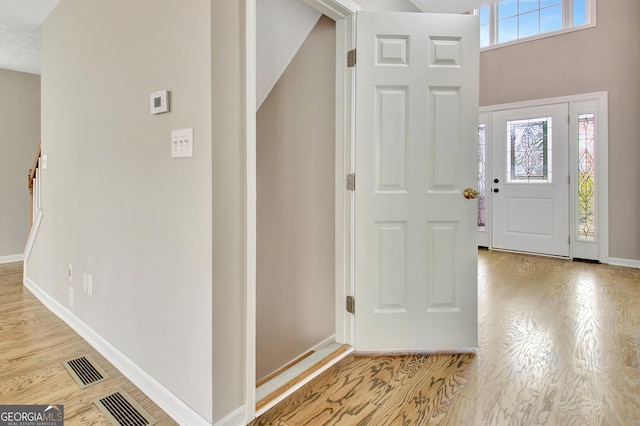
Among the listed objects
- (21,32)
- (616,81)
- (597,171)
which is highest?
(21,32)

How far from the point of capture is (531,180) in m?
4.86

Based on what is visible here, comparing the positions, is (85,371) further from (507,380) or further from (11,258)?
(11,258)

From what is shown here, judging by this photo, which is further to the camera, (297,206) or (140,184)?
(297,206)

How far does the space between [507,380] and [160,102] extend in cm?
210

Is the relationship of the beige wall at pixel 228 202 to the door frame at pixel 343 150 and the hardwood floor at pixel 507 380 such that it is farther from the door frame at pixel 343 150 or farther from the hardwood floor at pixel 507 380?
the door frame at pixel 343 150

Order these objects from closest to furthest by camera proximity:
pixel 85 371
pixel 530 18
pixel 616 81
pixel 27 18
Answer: pixel 85 371, pixel 27 18, pixel 616 81, pixel 530 18

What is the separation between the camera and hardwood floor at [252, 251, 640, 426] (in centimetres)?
151

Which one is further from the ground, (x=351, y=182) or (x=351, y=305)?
(x=351, y=182)

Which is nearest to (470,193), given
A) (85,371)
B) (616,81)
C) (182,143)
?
(182,143)

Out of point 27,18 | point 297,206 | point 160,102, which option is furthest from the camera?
point 27,18

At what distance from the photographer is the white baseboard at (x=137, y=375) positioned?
4.85ft

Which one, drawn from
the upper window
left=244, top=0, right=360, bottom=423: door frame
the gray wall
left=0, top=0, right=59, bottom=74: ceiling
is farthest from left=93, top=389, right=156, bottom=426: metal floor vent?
the upper window

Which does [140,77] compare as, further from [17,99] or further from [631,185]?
[631,185]

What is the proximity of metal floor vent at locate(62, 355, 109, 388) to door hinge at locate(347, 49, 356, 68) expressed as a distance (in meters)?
2.14
